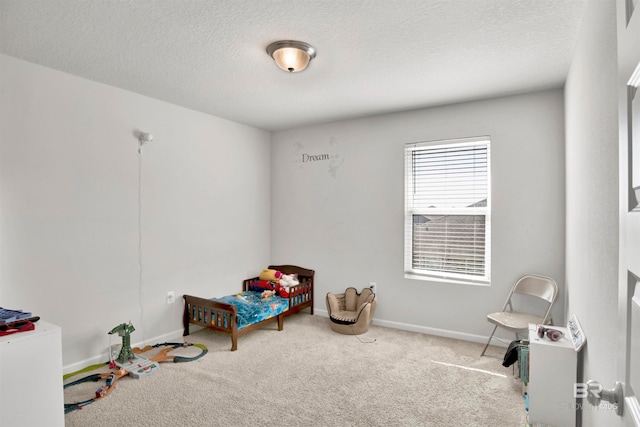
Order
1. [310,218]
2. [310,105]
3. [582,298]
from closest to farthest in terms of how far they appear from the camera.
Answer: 1. [582,298]
2. [310,105]
3. [310,218]

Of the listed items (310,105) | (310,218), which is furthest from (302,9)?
(310,218)

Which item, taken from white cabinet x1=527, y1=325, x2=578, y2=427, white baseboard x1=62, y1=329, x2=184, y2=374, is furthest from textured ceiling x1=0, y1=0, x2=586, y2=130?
white baseboard x1=62, y1=329, x2=184, y2=374

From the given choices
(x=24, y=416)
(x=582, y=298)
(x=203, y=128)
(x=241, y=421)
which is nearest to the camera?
(x=24, y=416)

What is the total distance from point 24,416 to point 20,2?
2257 millimetres

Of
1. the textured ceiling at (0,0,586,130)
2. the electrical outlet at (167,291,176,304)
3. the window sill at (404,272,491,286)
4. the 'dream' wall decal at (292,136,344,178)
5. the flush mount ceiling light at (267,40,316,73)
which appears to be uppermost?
the textured ceiling at (0,0,586,130)

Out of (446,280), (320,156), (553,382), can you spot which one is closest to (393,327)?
(446,280)

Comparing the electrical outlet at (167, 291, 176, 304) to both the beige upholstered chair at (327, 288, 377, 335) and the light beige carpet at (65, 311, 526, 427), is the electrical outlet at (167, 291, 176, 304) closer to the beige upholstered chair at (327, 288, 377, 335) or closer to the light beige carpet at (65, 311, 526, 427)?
the light beige carpet at (65, 311, 526, 427)

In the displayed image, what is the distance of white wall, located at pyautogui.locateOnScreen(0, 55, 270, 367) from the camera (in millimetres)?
2670

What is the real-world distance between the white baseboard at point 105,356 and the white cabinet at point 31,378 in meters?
1.04

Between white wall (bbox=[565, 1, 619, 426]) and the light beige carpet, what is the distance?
84 centimetres

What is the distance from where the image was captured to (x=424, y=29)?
2.22m

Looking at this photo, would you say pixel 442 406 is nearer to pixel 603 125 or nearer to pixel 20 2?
pixel 603 125

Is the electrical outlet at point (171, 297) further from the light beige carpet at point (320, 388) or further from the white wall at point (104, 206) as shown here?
the light beige carpet at point (320, 388)

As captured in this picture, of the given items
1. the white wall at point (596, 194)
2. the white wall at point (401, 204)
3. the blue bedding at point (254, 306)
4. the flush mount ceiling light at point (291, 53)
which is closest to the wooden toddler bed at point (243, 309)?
the blue bedding at point (254, 306)
